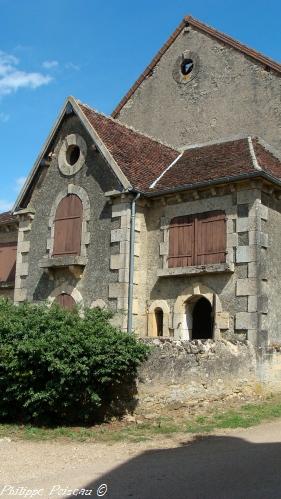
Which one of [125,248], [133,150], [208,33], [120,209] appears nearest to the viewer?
[125,248]

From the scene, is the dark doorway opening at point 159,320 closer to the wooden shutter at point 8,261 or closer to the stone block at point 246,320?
the stone block at point 246,320

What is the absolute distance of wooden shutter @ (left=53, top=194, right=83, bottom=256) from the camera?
54.6ft

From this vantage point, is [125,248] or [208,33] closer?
[125,248]

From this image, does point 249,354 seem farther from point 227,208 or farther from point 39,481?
point 39,481

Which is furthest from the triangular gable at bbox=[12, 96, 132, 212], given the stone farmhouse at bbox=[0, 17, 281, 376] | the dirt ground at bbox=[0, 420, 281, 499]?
the dirt ground at bbox=[0, 420, 281, 499]

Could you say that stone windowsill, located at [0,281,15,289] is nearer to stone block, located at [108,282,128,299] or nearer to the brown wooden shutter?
the brown wooden shutter

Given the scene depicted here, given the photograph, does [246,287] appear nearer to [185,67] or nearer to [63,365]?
[63,365]

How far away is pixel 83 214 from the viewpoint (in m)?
16.7

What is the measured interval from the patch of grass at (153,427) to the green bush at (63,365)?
497mm

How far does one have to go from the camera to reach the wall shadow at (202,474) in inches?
257

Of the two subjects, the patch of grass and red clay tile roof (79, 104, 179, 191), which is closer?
the patch of grass

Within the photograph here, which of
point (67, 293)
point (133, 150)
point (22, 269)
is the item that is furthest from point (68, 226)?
point (133, 150)

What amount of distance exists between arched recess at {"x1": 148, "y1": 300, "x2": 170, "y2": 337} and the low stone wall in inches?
98.9

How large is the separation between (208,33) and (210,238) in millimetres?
8614
